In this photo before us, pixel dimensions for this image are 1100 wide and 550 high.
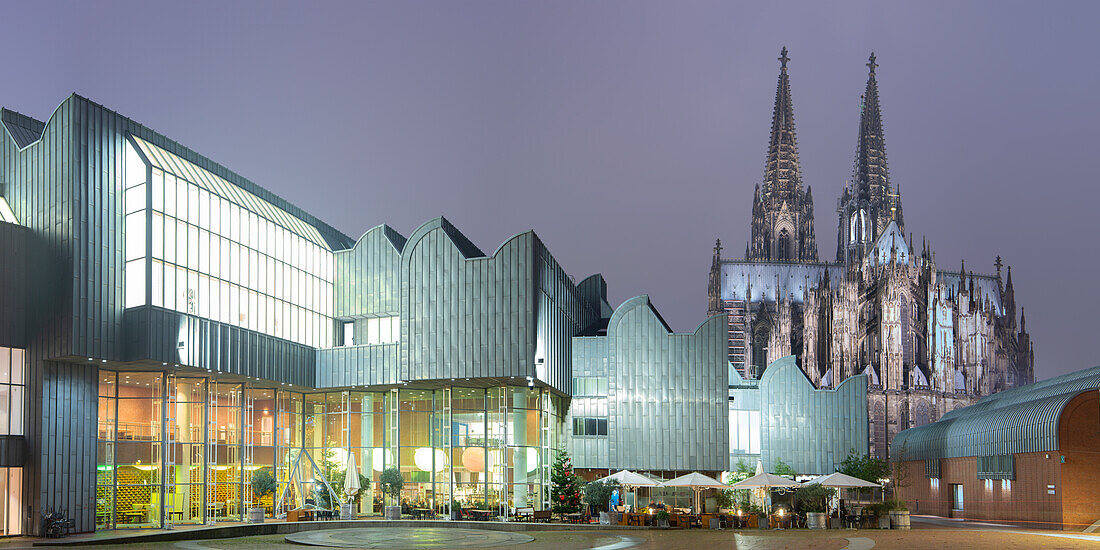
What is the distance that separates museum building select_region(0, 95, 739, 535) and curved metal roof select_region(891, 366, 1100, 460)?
Answer: 14216 mm

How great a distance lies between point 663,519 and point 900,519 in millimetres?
10023

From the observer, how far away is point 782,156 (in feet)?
507

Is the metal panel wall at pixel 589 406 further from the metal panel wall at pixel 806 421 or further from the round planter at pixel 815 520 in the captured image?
the round planter at pixel 815 520

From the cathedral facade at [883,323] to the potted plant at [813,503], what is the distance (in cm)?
4158

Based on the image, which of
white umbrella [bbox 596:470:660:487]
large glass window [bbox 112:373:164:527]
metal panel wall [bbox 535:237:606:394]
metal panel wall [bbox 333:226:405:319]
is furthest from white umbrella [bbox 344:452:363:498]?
white umbrella [bbox 596:470:660:487]

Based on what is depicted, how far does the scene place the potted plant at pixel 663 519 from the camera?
39812 millimetres

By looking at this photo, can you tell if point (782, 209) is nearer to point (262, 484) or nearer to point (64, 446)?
point (262, 484)

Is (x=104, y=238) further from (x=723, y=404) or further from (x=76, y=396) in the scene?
(x=723, y=404)

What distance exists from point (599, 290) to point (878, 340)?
166 ft

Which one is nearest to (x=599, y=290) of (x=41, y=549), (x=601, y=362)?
(x=601, y=362)

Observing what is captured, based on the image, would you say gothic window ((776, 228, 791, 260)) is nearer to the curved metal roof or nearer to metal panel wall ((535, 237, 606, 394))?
the curved metal roof

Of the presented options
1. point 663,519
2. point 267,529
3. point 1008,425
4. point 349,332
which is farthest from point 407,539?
point 1008,425

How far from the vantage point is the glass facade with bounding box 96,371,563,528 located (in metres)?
39.8

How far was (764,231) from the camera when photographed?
493 ft
